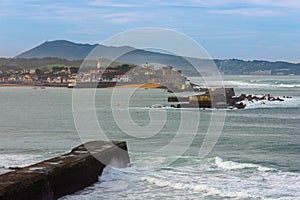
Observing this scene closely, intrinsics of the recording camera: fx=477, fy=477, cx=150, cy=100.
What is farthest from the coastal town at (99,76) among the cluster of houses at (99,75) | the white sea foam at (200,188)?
the white sea foam at (200,188)

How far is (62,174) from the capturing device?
1255 cm

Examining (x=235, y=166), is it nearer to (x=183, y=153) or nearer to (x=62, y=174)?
(x=183, y=153)

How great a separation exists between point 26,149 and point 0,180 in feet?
35.3

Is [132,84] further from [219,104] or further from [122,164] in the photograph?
[122,164]

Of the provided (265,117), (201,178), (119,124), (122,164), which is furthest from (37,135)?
(265,117)

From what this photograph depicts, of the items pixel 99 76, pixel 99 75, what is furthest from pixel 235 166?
pixel 99 76

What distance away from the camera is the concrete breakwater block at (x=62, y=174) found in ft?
35.6

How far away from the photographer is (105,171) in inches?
585

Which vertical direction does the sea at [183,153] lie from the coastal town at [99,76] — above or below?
below

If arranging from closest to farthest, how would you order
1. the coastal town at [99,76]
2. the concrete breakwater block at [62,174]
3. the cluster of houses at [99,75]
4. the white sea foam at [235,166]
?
the concrete breakwater block at [62,174] < the white sea foam at [235,166] < the coastal town at [99,76] < the cluster of houses at [99,75]

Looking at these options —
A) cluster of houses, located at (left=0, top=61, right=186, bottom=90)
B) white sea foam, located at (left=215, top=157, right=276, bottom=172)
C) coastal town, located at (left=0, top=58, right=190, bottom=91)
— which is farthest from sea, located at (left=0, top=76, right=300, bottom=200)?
cluster of houses, located at (left=0, top=61, right=186, bottom=90)

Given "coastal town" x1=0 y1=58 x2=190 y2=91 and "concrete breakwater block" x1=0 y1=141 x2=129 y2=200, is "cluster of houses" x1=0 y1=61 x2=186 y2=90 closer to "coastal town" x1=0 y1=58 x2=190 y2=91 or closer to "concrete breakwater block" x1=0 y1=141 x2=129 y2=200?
"coastal town" x1=0 y1=58 x2=190 y2=91

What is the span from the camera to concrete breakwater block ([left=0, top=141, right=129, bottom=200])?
427 inches

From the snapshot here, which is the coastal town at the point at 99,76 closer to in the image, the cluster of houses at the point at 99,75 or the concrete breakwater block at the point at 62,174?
the cluster of houses at the point at 99,75
